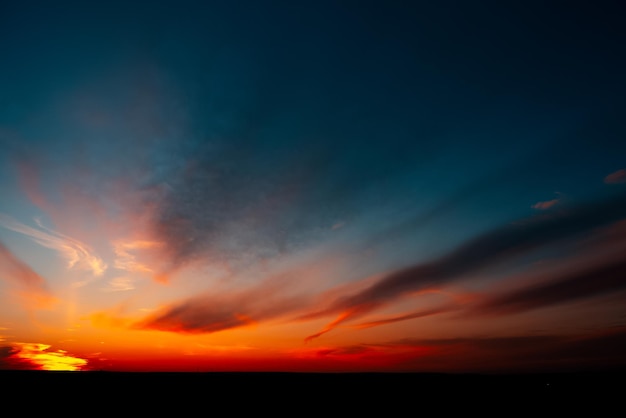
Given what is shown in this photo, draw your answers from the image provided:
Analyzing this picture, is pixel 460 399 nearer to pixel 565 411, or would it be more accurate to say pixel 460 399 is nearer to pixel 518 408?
pixel 518 408

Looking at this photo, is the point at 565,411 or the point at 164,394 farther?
the point at 164,394

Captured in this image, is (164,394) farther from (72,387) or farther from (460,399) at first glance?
(460,399)

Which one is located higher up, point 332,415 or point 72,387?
point 72,387

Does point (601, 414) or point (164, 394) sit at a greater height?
point (164, 394)

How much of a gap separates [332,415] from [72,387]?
28.2m

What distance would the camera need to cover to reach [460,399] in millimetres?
38062

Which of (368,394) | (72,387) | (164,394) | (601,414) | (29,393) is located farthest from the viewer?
(368,394)

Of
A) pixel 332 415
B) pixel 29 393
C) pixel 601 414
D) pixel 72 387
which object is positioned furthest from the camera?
pixel 72 387

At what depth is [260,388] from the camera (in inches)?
1639

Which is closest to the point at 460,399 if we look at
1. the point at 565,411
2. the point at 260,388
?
the point at 565,411

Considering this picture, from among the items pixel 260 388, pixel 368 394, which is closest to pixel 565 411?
pixel 368 394

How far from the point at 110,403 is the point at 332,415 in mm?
18203

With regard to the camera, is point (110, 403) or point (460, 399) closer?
point (110, 403)

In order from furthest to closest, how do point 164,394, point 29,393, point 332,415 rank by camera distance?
point 164,394
point 29,393
point 332,415
